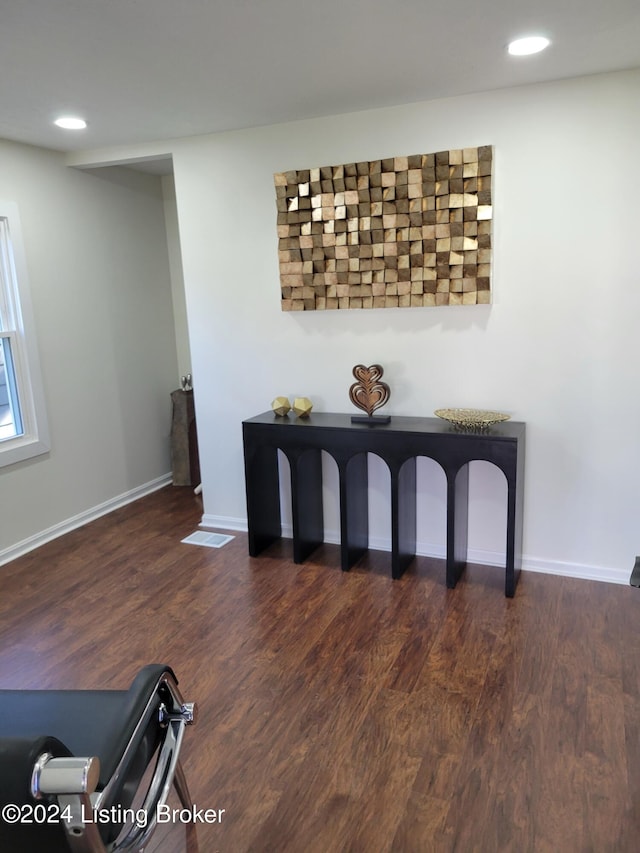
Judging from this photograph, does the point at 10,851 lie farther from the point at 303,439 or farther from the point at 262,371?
the point at 262,371

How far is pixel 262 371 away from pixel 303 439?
617mm

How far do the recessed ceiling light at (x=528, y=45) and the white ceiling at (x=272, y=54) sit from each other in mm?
44

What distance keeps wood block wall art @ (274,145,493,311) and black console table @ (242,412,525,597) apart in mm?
679

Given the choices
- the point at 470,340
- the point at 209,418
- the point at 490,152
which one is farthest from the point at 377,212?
the point at 209,418

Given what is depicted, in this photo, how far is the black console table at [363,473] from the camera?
2.92m

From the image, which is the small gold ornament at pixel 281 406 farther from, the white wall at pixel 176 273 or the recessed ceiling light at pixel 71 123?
the recessed ceiling light at pixel 71 123

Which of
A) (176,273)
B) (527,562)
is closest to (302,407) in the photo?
(527,562)

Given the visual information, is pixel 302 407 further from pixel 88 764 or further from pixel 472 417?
pixel 88 764

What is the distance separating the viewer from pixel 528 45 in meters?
2.34

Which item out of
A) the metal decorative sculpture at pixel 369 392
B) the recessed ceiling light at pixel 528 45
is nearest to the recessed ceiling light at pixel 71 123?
the metal decorative sculpture at pixel 369 392

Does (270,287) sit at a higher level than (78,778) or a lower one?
higher

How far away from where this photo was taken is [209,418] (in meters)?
3.91

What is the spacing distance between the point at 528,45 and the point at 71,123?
222 cm

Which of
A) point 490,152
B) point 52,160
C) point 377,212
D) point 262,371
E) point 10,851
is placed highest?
point 52,160
